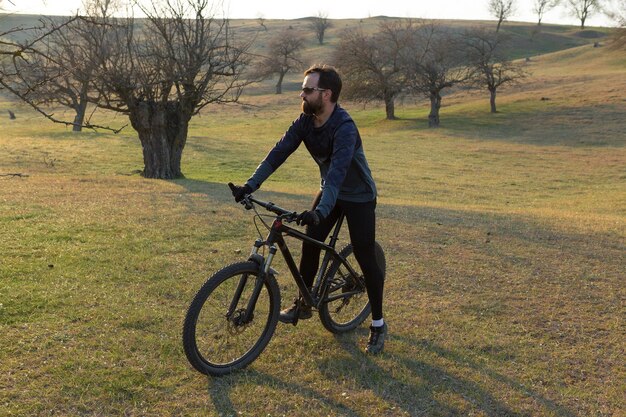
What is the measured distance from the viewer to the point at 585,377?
14.9ft

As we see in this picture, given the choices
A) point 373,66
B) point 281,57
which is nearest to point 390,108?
point 373,66

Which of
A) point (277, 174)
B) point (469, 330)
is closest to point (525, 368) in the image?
point (469, 330)

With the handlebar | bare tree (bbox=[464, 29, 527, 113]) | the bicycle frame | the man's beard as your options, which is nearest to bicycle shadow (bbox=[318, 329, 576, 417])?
the bicycle frame

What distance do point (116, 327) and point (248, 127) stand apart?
4410 cm

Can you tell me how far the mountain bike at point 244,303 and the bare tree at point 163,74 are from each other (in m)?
14.6

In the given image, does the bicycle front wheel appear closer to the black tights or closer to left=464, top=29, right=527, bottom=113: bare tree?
the black tights

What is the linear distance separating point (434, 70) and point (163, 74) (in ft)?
104

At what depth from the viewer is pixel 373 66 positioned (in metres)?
48.5

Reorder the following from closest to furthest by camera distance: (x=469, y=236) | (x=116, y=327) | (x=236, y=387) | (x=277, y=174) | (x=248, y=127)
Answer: (x=236, y=387) → (x=116, y=327) → (x=469, y=236) → (x=277, y=174) → (x=248, y=127)

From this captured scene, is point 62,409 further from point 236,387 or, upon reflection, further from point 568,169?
point 568,169

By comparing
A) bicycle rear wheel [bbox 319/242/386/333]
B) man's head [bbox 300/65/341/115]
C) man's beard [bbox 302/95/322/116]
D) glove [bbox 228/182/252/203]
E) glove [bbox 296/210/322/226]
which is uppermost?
man's head [bbox 300/65/341/115]

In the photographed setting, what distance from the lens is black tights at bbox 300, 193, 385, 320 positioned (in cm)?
445

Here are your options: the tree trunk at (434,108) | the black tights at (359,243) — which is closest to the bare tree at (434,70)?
A: the tree trunk at (434,108)

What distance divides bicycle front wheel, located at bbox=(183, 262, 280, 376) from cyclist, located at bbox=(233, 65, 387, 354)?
37cm
